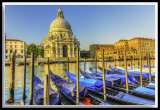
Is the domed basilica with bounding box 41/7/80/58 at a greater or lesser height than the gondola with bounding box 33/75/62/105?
greater

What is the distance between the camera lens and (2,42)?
2268mm

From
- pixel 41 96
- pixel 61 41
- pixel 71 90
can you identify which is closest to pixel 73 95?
pixel 71 90

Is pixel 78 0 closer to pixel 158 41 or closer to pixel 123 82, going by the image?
pixel 158 41

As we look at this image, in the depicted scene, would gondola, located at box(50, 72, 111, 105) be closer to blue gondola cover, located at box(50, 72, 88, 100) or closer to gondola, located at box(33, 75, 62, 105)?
blue gondola cover, located at box(50, 72, 88, 100)

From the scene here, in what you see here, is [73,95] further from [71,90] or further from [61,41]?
[61,41]

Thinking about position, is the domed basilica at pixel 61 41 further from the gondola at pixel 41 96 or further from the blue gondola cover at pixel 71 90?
the gondola at pixel 41 96

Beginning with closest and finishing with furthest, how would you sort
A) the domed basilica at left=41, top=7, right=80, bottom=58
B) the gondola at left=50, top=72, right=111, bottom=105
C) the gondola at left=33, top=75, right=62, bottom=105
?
the gondola at left=33, top=75, right=62, bottom=105, the gondola at left=50, top=72, right=111, bottom=105, the domed basilica at left=41, top=7, right=80, bottom=58

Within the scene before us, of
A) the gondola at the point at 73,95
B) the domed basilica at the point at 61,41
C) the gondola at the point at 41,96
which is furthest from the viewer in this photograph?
the domed basilica at the point at 61,41

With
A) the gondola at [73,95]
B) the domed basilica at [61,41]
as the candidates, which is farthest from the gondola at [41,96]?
the domed basilica at [61,41]

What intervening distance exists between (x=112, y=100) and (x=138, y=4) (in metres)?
1.74

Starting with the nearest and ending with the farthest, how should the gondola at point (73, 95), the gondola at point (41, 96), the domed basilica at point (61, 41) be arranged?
the gondola at point (41, 96) → the gondola at point (73, 95) → the domed basilica at point (61, 41)

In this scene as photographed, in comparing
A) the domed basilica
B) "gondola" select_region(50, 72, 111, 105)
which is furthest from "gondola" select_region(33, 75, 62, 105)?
the domed basilica

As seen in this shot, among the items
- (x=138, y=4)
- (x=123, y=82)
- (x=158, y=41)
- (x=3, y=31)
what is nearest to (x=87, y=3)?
(x=138, y=4)

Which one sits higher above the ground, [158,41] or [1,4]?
[1,4]
